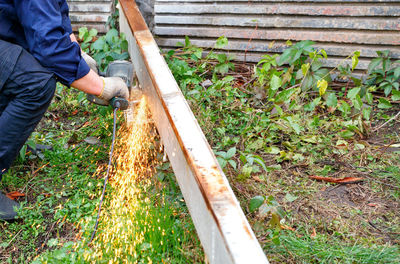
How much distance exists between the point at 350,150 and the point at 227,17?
1921mm

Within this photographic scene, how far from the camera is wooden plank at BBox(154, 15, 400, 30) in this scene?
3.36m

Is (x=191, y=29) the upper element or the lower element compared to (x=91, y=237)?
upper

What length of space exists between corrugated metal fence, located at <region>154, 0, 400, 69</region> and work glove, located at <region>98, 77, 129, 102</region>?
171 centimetres

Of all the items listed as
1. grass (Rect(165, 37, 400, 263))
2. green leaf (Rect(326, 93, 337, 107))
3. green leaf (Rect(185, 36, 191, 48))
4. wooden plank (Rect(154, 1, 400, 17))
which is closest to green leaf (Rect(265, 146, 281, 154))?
grass (Rect(165, 37, 400, 263))

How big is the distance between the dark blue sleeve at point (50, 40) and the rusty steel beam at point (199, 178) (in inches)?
18.1

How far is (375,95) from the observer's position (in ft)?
11.3

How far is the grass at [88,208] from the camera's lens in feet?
6.43

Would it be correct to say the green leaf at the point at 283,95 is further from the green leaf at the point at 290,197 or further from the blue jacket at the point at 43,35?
the blue jacket at the point at 43,35

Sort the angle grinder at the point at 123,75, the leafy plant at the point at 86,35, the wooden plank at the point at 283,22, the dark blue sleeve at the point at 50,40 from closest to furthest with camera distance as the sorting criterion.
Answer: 1. the dark blue sleeve at the point at 50,40
2. the angle grinder at the point at 123,75
3. the wooden plank at the point at 283,22
4. the leafy plant at the point at 86,35

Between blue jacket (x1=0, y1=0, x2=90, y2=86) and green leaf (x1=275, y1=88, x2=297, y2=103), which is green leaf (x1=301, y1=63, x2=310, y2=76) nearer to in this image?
green leaf (x1=275, y1=88, x2=297, y2=103)

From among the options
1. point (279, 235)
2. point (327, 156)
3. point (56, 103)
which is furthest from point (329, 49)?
point (56, 103)

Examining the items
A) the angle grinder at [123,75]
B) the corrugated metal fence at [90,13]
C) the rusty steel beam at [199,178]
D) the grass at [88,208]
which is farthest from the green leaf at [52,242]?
the corrugated metal fence at [90,13]

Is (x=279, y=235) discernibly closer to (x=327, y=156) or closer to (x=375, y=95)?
(x=327, y=156)

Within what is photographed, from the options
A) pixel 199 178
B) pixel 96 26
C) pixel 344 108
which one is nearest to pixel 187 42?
pixel 96 26
